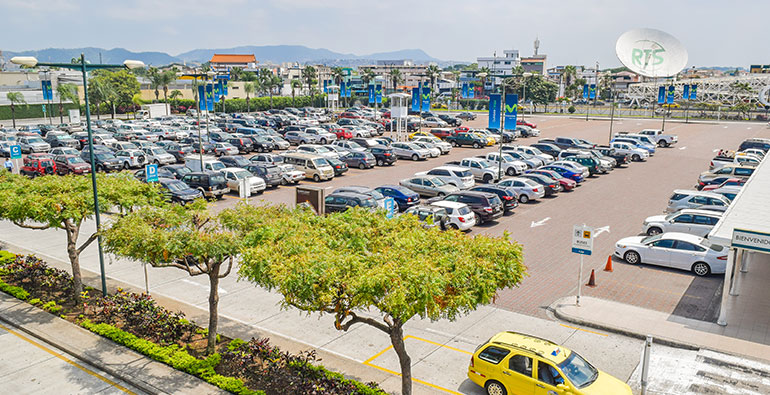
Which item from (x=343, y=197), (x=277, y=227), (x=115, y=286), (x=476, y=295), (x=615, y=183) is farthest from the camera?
(x=615, y=183)

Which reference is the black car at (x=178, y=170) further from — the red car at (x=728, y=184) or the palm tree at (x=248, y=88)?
the palm tree at (x=248, y=88)

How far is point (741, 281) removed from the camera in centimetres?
1914

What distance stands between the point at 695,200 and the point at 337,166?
70.6 feet

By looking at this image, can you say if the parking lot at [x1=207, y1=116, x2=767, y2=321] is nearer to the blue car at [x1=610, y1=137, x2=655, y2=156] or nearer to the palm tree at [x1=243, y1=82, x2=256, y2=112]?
the blue car at [x1=610, y1=137, x2=655, y2=156]

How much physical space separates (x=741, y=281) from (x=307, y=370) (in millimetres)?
15463

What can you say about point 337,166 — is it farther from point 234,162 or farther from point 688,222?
point 688,222

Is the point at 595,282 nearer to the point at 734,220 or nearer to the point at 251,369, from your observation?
the point at 734,220

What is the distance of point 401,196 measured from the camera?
27953 mm

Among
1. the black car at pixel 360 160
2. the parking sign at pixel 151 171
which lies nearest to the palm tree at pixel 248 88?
the black car at pixel 360 160

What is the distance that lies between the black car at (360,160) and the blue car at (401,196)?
42.7ft

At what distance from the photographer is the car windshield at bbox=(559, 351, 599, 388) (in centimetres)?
1096

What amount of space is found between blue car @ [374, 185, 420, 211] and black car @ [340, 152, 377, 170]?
1301cm

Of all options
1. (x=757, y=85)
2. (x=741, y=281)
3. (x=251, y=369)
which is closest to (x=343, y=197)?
(x=251, y=369)

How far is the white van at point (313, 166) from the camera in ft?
120
